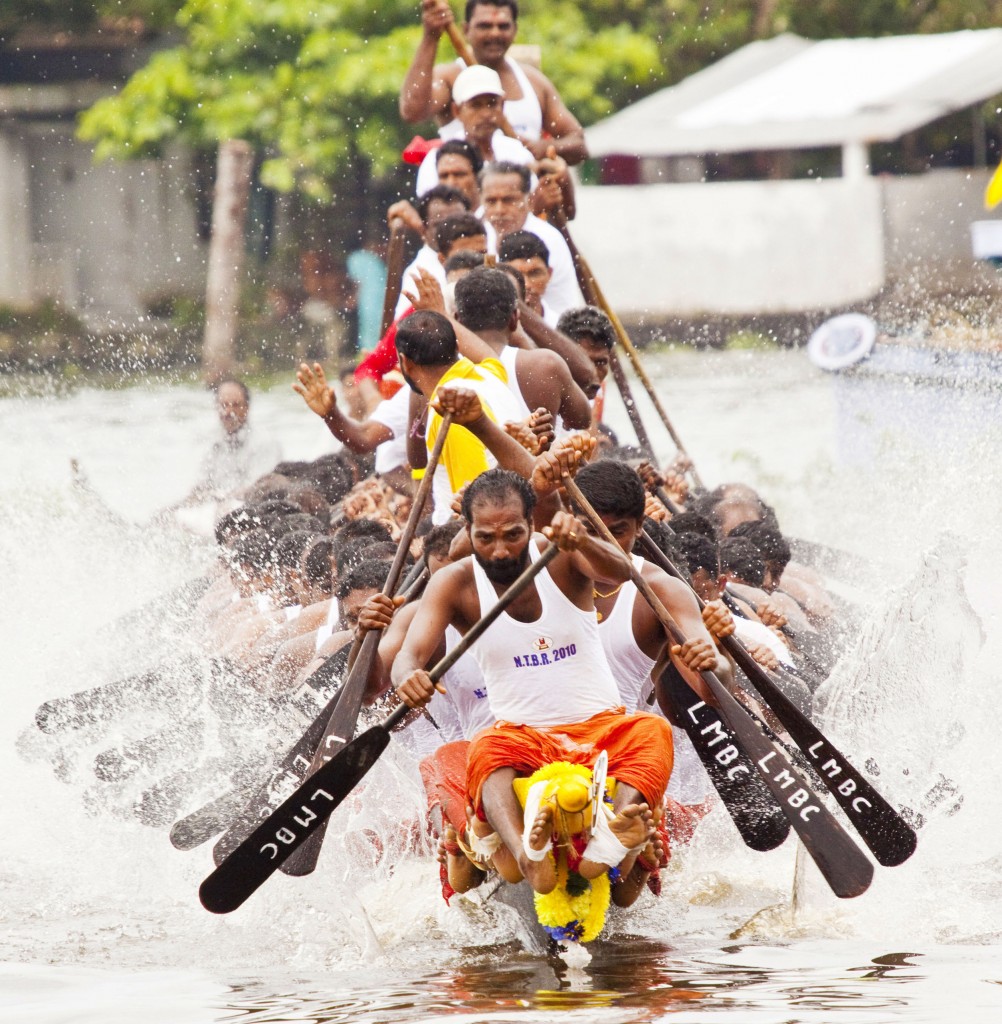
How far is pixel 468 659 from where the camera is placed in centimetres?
529

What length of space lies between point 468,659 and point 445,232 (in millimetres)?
3048

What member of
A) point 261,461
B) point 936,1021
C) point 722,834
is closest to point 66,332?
point 261,461

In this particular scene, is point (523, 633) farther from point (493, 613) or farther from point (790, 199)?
point (790, 199)

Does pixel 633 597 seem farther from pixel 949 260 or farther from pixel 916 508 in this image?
pixel 949 260

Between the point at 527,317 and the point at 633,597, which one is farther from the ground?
the point at 527,317

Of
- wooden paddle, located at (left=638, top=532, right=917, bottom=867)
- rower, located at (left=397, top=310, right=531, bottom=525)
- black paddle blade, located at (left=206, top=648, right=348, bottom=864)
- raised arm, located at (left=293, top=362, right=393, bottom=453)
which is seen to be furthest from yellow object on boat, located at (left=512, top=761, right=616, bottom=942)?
raised arm, located at (left=293, top=362, right=393, bottom=453)

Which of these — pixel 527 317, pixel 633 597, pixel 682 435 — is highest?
pixel 527 317

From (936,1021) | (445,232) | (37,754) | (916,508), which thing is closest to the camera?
(936,1021)

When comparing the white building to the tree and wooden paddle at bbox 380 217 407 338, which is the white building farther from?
wooden paddle at bbox 380 217 407 338

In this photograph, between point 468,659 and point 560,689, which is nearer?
point 560,689

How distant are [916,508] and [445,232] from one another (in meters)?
3.88

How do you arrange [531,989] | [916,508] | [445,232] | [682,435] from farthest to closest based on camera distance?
[682,435], [916,508], [445,232], [531,989]

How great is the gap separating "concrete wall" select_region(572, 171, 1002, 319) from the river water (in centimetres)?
1080

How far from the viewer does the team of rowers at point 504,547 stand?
486 cm
